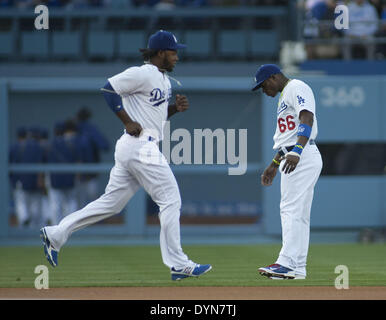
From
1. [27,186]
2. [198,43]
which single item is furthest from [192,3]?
[27,186]

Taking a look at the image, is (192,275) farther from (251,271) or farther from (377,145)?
(377,145)

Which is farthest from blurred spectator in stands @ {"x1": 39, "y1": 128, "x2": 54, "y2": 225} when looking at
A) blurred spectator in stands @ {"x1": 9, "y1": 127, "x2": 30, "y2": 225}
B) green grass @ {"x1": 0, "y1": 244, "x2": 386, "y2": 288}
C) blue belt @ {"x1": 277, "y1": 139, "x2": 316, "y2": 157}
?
blue belt @ {"x1": 277, "y1": 139, "x2": 316, "y2": 157}

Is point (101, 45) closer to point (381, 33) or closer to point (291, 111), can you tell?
point (381, 33)

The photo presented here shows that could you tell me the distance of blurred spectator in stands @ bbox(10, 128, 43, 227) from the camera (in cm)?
1452

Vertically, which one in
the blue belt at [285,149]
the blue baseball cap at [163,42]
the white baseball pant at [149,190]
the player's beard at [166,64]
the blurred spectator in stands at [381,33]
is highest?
the blurred spectator in stands at [381,33]

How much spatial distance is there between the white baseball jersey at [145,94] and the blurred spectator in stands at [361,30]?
810cm

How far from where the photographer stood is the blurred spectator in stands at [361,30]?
15523 mm

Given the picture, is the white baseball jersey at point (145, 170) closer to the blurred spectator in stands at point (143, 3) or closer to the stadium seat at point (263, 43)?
the stadium seat at point (263, 43)

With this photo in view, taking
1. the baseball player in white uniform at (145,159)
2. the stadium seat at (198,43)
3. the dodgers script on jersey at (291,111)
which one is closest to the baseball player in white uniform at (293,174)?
the dodgers script on jersey at (291,111)

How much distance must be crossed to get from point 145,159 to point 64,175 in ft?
22.5

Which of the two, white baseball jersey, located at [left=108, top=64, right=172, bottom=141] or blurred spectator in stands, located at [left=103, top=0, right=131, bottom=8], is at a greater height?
blurred spectator in stands, located at [left=103, top=0, right=131, bottom=8]

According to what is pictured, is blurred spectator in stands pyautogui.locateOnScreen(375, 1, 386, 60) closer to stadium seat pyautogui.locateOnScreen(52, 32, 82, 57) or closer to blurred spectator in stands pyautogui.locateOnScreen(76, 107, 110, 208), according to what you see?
blurred spectator in stands pyautogui.locateOnScreen(76, 107, 110, 208)

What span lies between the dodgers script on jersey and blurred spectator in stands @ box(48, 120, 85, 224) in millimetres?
6849
